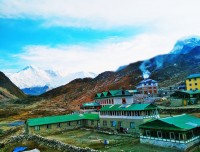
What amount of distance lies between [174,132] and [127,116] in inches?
558

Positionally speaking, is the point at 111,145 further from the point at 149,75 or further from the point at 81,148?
the point at 149,75

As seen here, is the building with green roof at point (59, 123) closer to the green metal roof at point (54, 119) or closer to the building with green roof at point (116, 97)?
the green metal roof at point (54, 119)

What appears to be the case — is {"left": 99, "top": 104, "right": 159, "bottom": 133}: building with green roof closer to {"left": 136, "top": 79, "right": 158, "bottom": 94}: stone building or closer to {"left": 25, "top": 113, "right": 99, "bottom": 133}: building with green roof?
→ {"left": 25, "top": 113, "right": 99, "bottom": 133}: building with green roof

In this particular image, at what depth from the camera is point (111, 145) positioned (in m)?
35.3

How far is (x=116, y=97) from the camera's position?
6444cm

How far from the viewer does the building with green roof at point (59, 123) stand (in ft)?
162

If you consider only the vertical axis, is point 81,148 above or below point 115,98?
below

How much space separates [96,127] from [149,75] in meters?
115

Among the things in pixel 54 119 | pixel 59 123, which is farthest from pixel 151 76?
pixel 54 119

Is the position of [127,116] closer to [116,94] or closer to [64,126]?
[64,126]

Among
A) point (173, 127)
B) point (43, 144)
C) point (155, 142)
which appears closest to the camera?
point (173, 127)

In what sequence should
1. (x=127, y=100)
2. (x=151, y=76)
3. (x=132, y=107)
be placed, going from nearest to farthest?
(x=132, y=107)
(x=127, y=100)
(x=151, y=76)

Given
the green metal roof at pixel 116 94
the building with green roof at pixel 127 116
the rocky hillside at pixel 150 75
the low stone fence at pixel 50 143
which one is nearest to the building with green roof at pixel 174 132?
the building with green roof at pixel 127 116

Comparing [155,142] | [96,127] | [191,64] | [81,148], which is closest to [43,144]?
[81,148]
